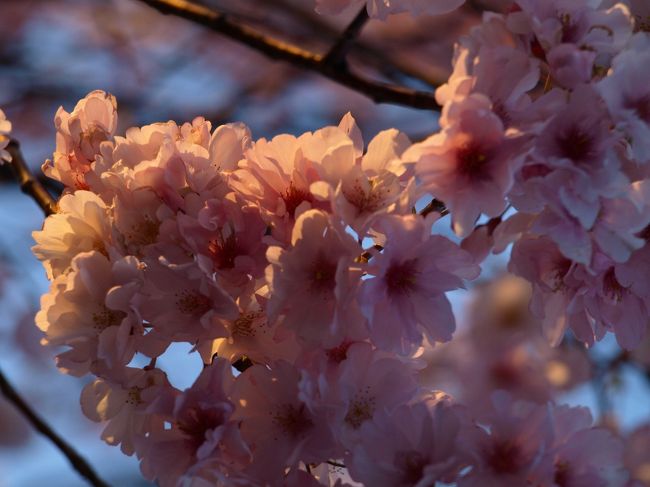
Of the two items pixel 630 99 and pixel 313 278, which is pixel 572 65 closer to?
pixel 630 99

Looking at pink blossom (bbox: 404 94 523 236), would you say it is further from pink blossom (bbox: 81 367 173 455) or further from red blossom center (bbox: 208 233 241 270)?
pink blossom (bbox: 81 367 173 455)

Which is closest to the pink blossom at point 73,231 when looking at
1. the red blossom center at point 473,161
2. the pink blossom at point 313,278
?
the pink blossom at point 313,278

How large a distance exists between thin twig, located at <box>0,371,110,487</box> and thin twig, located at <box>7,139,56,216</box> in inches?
17.3

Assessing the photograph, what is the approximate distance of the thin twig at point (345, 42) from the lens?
1505 millimetres

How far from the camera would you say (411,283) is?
115 cm

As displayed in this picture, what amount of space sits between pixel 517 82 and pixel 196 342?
0.52m

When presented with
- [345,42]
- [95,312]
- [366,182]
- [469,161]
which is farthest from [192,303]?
[345,42]

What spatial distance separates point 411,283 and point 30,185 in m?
0.72

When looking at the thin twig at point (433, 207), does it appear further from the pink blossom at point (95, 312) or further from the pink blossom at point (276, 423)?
the pink blossom at point (95, 312)

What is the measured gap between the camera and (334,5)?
1.37 meters

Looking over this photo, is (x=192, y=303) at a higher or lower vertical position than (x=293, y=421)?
higher

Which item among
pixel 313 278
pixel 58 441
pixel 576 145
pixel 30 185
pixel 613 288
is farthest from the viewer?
pixel 58 441

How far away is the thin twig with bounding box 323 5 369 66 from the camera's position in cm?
150

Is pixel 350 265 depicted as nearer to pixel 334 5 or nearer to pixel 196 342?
pixel 196 342
